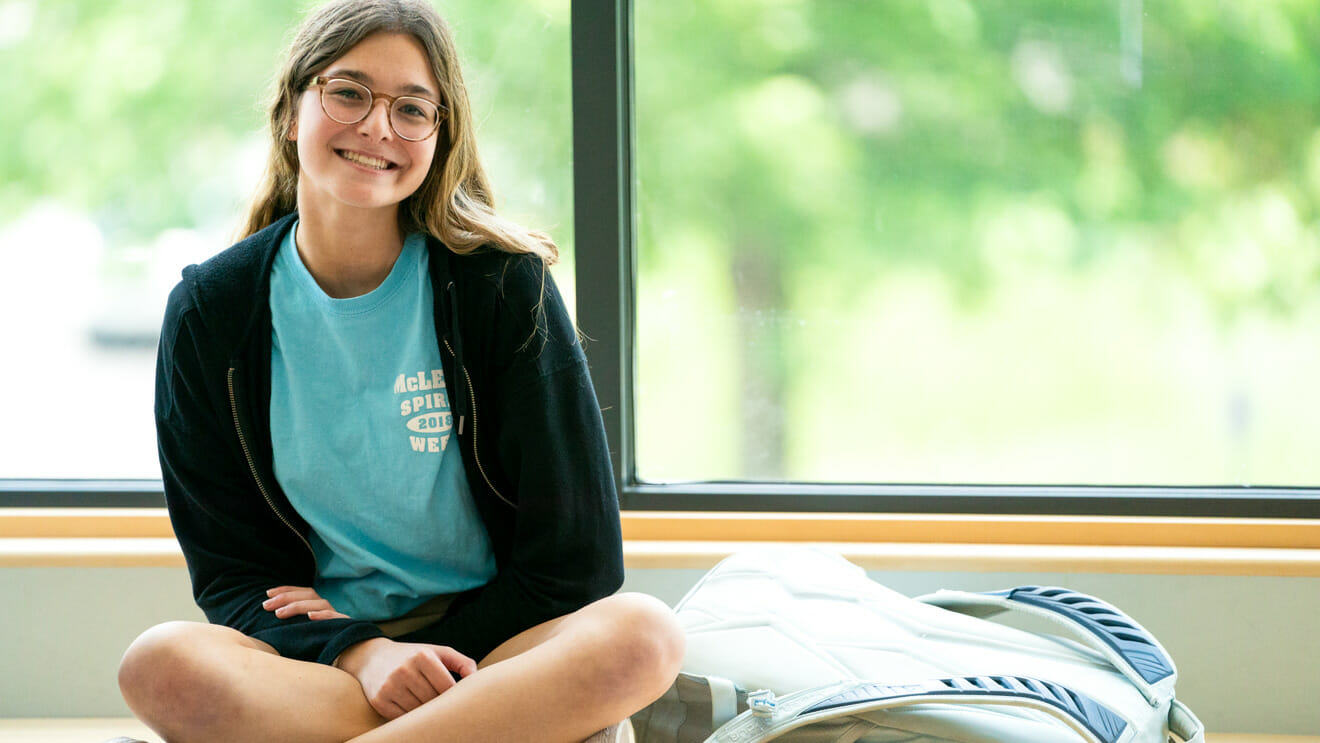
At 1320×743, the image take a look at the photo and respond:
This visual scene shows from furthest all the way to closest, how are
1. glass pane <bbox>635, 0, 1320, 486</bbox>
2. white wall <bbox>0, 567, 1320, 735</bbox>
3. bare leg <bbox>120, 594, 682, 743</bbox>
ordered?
glass pane <bbox>635, 0, 1320, 486</bbox>
white wall <bbox>0, 567, 1320, 735</bbox>
bare leg <bbox>120, 594, 682, 743</bbox>

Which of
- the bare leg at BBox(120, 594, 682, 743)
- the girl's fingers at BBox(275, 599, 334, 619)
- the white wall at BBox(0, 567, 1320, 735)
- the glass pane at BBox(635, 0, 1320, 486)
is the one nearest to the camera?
the bare leg at BBox(120, 594, 682, 743)

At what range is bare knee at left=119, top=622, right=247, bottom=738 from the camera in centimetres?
97

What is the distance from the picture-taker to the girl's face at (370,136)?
1.12 meters

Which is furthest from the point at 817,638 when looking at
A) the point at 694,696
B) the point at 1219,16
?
the point at 1219,16

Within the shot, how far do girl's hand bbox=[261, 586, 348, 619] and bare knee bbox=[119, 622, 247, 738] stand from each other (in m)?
0.12

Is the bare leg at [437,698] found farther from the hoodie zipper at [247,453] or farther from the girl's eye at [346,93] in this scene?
the girl's eye at [346,93]

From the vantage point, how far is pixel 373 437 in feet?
3.80

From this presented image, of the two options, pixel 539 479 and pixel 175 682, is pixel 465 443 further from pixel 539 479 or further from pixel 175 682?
pixel 175 682

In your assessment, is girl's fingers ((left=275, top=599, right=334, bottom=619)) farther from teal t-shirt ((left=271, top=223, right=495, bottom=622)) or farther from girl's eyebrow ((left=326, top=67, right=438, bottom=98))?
girl's eyebrow ((left=326, top=67, right=438, bottom=98))

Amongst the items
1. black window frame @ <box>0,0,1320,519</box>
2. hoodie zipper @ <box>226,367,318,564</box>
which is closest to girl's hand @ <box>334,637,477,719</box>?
hoodie zipper @ <box>226,367,318,564</box>

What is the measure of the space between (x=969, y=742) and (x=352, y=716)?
606 millimetres

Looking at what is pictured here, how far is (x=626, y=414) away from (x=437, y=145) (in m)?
0.65

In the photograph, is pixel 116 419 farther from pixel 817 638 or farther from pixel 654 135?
pixel 817 638

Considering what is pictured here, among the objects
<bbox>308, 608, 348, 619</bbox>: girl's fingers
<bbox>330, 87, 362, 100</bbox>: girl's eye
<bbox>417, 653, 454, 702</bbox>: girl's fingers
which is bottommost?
<bbox>417, 653, 454, 702</bbox>: girl's fingers
